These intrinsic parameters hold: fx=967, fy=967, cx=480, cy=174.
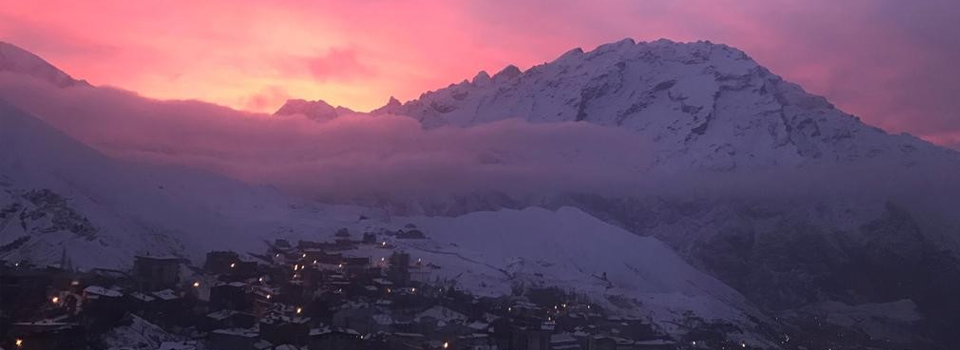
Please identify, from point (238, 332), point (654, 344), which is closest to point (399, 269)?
point (654, 344)

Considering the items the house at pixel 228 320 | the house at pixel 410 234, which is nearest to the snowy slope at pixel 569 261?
the house at pixel 410 234

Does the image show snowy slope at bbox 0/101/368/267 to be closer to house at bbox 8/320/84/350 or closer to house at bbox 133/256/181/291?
house at bbox 133/256/181/291

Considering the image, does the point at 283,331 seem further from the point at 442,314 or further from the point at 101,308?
the point at 442,314

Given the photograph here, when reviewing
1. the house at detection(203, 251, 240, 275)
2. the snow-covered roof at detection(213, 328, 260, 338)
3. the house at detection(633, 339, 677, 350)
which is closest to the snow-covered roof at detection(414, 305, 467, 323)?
the house at detection(633, 339, 677, 350)

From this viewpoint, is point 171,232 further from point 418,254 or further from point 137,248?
point 418,254

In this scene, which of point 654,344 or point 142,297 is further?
point 654,344

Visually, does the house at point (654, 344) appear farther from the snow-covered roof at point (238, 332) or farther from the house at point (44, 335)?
the house at point (44, 335)
